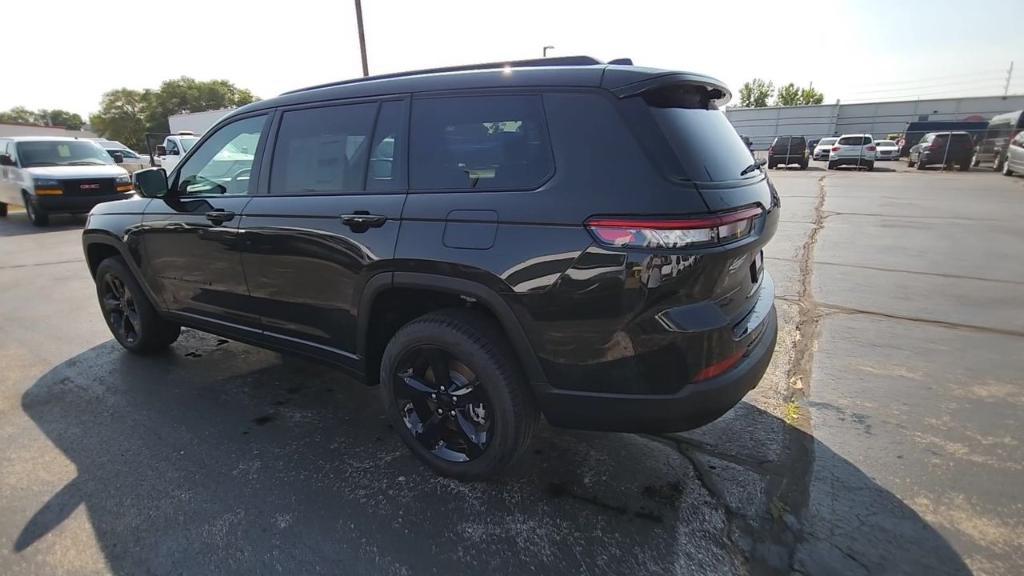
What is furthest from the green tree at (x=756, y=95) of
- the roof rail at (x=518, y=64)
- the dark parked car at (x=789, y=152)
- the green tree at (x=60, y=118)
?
the green tree at (x=60, y=118)

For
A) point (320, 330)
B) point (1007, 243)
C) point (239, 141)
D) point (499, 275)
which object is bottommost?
point (1007, 243)

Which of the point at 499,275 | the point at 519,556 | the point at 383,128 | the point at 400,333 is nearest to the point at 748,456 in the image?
the point at 519,556

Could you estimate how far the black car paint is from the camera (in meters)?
1.99

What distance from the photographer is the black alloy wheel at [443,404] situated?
8.20ft

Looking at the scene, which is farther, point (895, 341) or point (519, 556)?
point (895, 341)

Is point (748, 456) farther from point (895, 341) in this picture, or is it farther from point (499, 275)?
point (895, 341)

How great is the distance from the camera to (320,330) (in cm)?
298

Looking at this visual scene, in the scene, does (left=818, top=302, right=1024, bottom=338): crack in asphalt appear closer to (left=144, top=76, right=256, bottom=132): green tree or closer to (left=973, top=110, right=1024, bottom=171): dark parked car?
(left=973, top=110, right=1024, bottom=171): dark parked car

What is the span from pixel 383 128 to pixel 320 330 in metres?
1.16

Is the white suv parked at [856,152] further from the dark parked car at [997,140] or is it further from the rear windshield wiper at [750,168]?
the rear windshield wiper at [750,168]

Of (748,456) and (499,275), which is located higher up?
(499,275)

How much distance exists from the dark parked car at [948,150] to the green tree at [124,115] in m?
76.6

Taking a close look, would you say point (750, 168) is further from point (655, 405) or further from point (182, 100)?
point (182, 100)

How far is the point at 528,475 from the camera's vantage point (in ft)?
8.73
